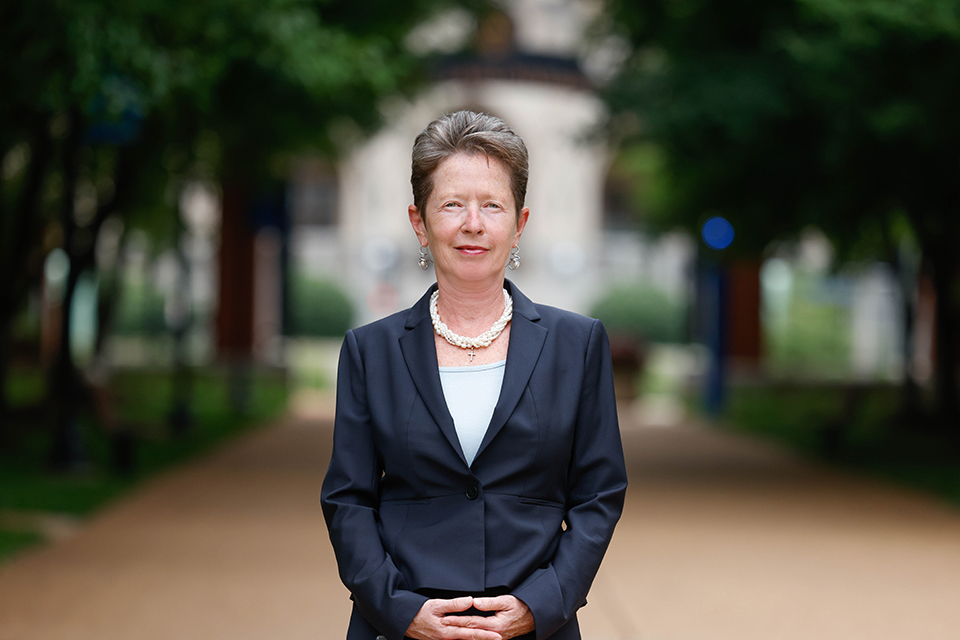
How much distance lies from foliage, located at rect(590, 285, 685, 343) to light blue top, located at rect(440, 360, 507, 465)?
41926 millimetres

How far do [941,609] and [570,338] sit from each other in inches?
221

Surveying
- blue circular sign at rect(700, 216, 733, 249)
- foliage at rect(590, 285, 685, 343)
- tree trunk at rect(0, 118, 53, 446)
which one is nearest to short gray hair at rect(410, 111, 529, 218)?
tree trunk at rect(0, 118, 53, 446)

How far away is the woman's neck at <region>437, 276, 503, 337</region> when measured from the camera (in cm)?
302

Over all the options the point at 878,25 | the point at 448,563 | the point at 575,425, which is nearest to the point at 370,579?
the point at 448,563

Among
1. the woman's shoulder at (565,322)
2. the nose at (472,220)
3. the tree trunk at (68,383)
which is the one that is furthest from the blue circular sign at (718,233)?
the nose at (472,220)

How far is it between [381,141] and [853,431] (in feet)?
29.4

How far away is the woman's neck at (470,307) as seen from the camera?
3021 millimetres

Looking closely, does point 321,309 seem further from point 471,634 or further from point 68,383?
point 471,634

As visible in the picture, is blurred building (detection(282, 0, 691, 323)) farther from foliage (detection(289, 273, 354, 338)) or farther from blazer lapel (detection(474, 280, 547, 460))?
blazer lapel (detection(474, 280, 547, 460))

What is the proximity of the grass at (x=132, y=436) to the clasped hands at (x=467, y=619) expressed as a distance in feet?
22.1

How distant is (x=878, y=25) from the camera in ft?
36.1

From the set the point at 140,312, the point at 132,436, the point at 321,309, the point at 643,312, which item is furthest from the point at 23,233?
the point at 643,312

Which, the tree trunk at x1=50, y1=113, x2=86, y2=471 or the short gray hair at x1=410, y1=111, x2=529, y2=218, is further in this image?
the tree trunk at x1=50, y1=113, x2=86, y2=471

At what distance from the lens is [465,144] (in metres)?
2.89
